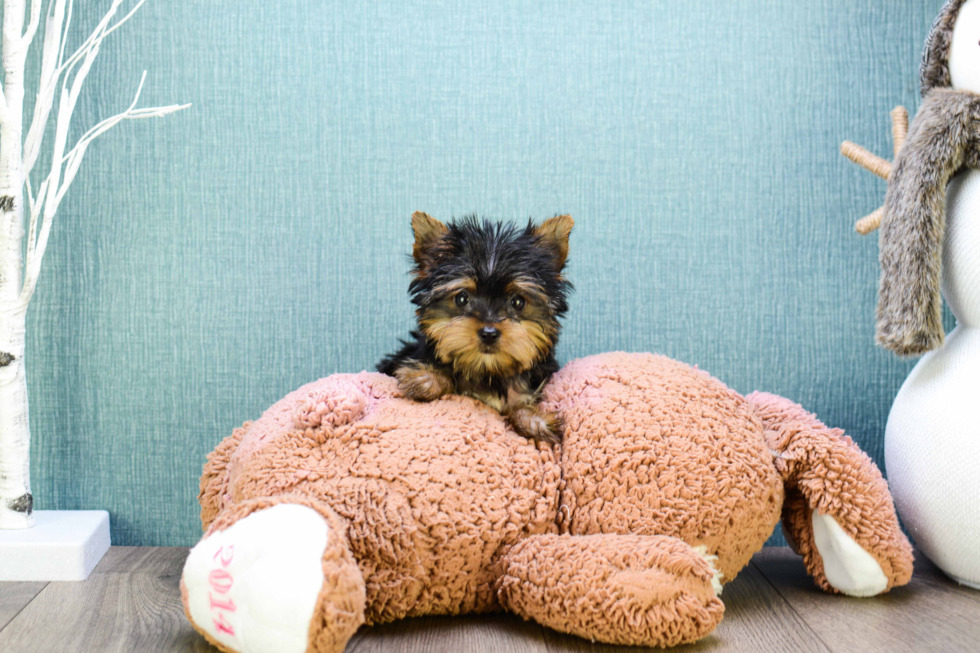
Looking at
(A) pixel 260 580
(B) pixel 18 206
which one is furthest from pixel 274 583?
(B) pixel 18 206

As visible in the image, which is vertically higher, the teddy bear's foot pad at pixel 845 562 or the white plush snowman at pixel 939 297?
the white plush snowman at pixel 939 297

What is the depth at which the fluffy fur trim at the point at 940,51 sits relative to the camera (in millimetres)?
1604

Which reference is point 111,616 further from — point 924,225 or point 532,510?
point 924,225

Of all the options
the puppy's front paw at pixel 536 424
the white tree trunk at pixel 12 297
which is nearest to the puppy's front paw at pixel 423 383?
the puppy's front paw at pixel 536 424

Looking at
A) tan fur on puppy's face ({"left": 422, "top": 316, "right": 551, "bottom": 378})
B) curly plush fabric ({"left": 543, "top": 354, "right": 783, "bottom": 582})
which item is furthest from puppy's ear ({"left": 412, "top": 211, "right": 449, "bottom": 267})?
curly plush fabric ({"left": 543, "top": 354, "right": 783, "bottom": 582})

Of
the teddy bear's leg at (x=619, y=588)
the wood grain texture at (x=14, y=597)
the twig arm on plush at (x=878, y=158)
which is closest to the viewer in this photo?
the teddy bear's leg at (x=619, y=588)

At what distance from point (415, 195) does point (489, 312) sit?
0.67 m

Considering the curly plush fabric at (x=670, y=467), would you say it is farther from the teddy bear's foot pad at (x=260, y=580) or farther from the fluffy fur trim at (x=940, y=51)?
the fluffy fur trim at (x=940, y=51)

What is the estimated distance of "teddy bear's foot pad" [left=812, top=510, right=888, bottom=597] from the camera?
1468 mm

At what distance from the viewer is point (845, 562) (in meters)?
1.49

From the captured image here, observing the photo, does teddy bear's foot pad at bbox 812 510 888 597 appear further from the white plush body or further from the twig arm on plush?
the twig arm on plush

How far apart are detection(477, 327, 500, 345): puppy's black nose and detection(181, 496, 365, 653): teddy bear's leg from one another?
41 cm

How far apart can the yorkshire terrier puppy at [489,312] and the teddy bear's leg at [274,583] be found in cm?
40

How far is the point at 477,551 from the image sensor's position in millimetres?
1324
